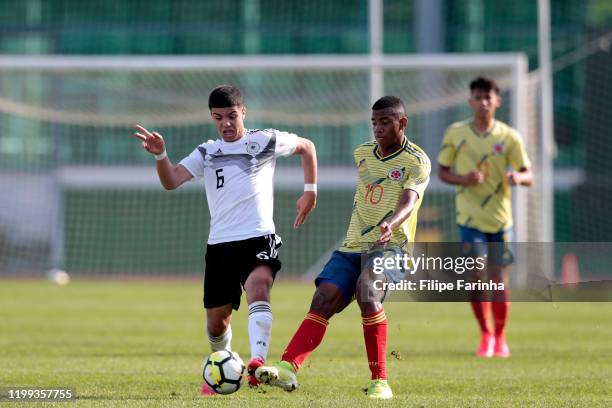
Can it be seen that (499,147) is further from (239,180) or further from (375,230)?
(239,180)

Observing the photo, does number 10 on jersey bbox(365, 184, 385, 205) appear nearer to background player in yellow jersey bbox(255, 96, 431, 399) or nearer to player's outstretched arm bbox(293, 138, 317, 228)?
background player in yellow jersey bbox(255, 96, 431, 399)

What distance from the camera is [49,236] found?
26.7 metres

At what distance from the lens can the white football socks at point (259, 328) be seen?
7.27m

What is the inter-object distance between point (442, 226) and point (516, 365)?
13228 mm

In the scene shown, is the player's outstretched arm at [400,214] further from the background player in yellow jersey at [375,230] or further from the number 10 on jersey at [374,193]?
the number 10 on jersey at [374,193]

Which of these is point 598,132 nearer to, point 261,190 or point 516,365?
point 516,365

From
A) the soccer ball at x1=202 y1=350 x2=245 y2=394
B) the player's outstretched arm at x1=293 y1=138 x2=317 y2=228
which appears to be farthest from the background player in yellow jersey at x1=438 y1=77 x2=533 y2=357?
the soccer ball at x1=202 y1=350 x2=245 y2=394

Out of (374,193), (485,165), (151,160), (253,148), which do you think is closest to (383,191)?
(374,193)

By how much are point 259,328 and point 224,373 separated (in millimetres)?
558

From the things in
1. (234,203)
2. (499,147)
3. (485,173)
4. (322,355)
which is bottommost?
(322,355)

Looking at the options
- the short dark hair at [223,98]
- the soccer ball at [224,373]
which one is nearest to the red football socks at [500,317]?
the short dark hair at [223,98]

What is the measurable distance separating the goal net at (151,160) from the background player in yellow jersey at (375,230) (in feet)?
41.7

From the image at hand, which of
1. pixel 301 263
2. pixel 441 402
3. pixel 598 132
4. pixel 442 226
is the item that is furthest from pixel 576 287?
pixel 598 132

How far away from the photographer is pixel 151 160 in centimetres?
2962
